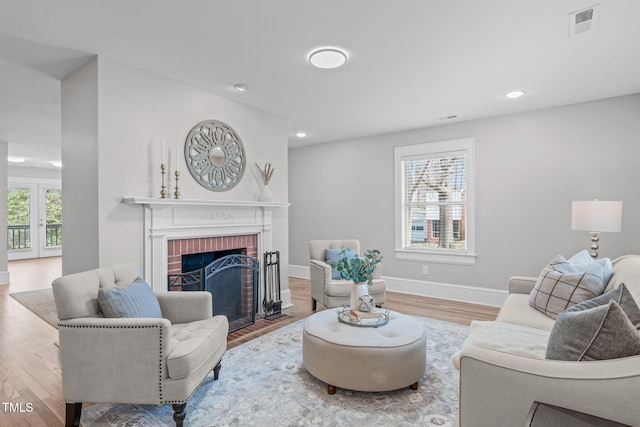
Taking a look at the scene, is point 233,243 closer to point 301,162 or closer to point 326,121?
point 326,121

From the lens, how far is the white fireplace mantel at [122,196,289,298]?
116 inches

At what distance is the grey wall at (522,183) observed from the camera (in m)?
3.64

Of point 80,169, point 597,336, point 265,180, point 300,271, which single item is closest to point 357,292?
point 597,336

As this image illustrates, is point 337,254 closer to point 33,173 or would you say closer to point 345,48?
point 345,48

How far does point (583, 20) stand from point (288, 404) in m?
3.11

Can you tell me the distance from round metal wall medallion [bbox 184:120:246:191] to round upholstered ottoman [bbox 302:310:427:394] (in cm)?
195

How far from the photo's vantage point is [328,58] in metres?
2.68

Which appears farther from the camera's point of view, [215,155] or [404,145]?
[404,145]

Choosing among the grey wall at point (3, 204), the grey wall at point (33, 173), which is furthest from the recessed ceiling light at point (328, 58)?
the grey wall at point (33, 173)

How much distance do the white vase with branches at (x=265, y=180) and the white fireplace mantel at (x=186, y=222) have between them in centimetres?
8

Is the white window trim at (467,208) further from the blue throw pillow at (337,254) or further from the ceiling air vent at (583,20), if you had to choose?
the ceiling air vent at (583,20)

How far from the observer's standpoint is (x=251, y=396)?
2232 millimetres

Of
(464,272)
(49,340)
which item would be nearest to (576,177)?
(464,272)

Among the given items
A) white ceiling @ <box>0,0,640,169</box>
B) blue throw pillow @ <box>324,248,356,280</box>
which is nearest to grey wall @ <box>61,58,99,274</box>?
white ceiling @ <box>0,0,640,169</box>
